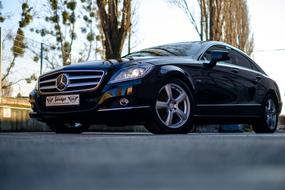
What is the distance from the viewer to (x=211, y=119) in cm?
595

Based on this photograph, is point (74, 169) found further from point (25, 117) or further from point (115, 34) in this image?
point (115, 34)

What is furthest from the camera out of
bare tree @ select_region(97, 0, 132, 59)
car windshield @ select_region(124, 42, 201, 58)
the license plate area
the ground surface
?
bare tree @ select_region(97, 0, 132, 59)

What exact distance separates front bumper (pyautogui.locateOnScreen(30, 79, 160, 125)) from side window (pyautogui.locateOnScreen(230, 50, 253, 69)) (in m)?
2.14

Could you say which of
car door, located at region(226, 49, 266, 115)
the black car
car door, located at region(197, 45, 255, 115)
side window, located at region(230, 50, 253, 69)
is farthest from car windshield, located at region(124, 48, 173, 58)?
side window, located at region(230, 50, 253, 69)

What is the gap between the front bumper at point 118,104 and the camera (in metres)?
4.95

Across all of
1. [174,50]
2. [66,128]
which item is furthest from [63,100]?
[174,50]

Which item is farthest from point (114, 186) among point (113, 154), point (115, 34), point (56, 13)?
point (56, 13)

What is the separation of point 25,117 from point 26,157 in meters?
8.44

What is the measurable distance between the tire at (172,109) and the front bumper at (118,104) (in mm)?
101

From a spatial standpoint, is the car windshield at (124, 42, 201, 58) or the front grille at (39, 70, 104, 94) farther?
the car windshield at (124, 42, 201, 58)

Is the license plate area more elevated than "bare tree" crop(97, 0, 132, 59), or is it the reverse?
"bare tree" crop(97, 0, 132, 59)

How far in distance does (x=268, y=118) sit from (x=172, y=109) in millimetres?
2411

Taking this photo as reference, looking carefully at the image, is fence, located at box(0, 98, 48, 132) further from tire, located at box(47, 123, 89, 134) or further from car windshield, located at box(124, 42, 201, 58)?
car windshield, located at box(124, 42, 201, 58)

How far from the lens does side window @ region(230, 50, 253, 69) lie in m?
6.96
